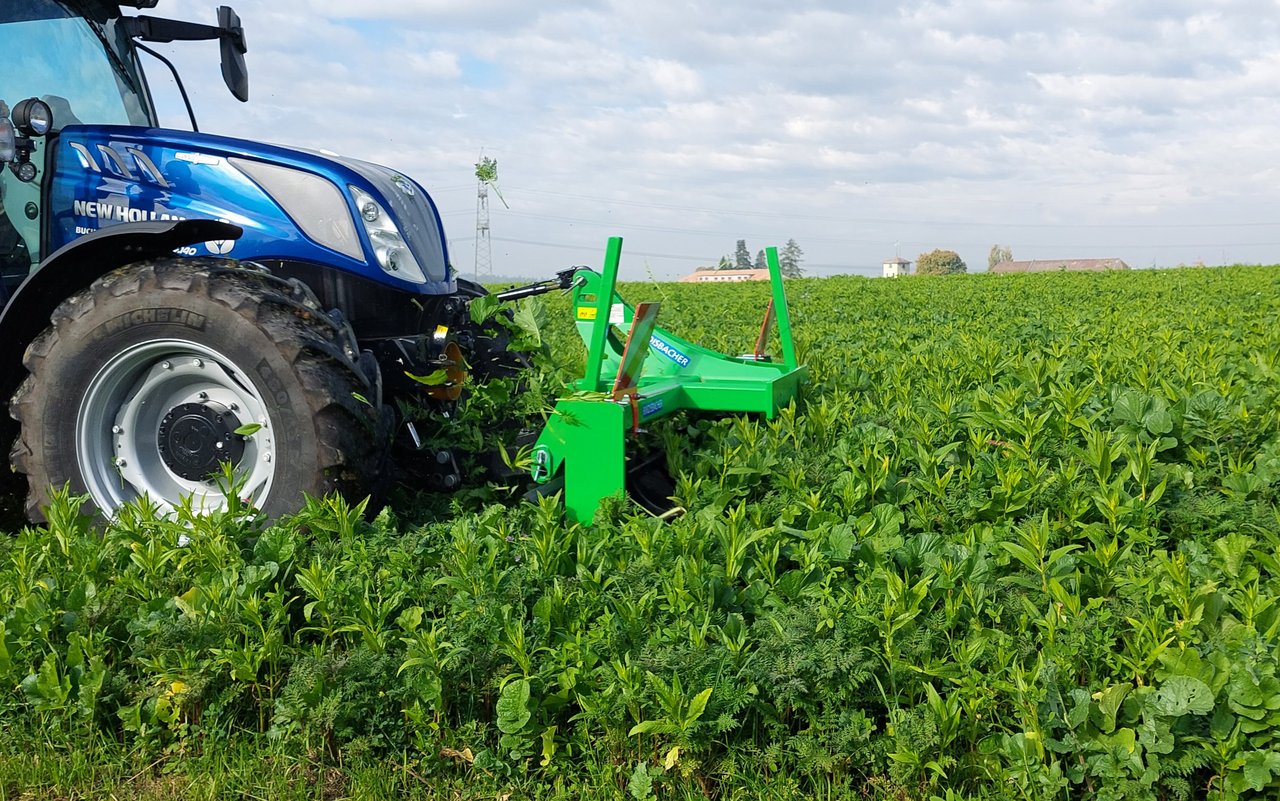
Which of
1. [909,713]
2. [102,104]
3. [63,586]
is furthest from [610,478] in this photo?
[102,104]

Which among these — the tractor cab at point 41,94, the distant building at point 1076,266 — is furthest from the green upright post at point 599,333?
the distant building at point 1076,266

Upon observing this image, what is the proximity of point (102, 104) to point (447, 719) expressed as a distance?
3.64m

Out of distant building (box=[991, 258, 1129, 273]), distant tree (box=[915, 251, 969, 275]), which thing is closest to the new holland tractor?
distant building (box=[991, 258, 1129, 273])

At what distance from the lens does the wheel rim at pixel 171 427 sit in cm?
371

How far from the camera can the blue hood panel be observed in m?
4.10

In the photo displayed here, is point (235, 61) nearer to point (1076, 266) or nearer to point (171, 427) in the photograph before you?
point (171, 427)

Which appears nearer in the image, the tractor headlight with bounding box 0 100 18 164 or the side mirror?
the tractor headlight with bounding box 0 100 18 164

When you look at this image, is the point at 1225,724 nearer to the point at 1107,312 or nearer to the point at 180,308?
the point at 180,308

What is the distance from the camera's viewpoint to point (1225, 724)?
227cm

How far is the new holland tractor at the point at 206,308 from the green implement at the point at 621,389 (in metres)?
0.01

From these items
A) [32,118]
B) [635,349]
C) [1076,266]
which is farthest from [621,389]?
[1076,266]

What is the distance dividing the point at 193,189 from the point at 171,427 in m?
1.06

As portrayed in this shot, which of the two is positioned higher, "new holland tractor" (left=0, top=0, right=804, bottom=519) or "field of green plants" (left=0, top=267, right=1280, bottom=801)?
"new holland tractor" (left=0, top=0, right=804, bottom=519)

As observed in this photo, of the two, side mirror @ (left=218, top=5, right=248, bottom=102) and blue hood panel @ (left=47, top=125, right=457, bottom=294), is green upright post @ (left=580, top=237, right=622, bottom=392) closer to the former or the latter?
blue hood panel @ (left=47, top=125, right=457, bottom=294)
